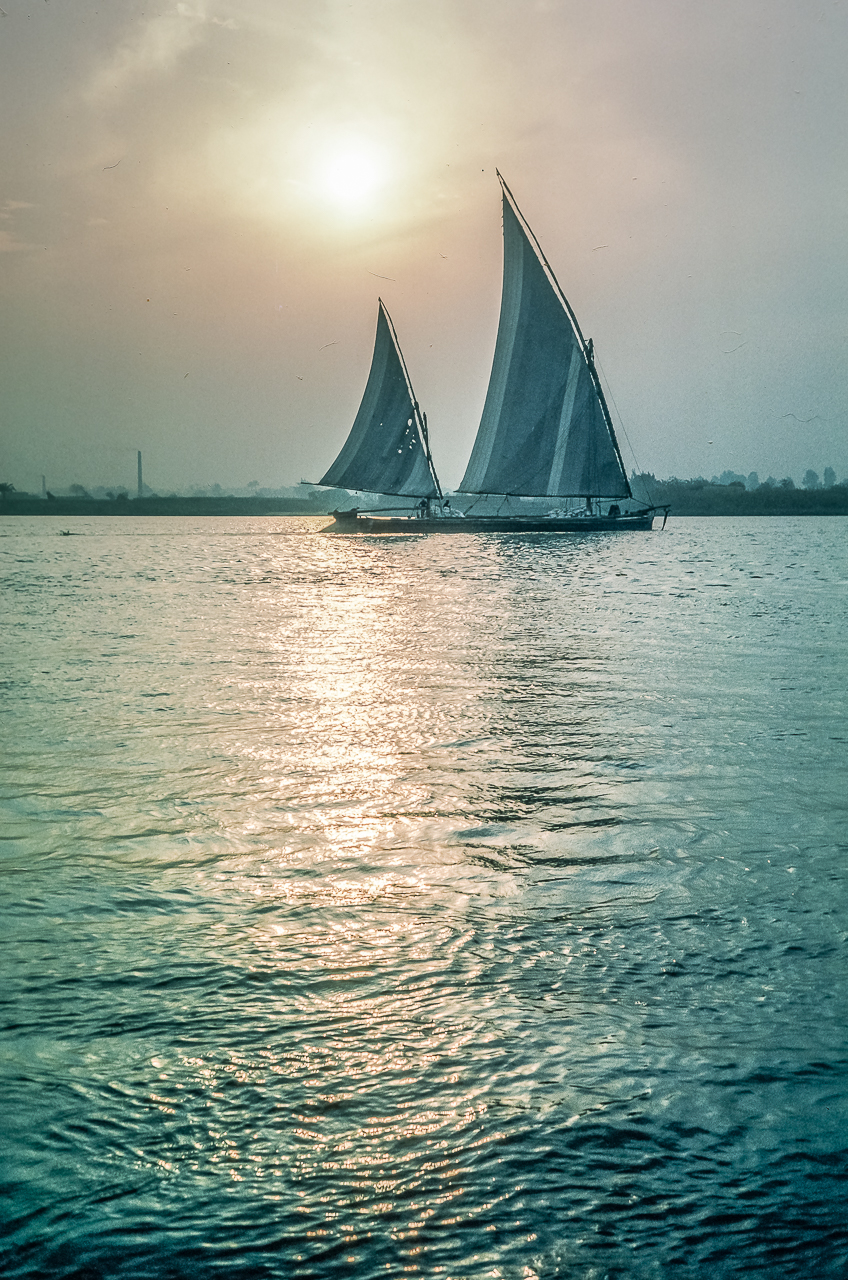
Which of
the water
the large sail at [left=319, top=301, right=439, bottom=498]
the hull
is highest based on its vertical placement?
the large sail at [left=319, top=301, right=439, bottom=498]

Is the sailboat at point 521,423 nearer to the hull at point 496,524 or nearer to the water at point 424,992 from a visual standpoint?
the hull at point 496,524

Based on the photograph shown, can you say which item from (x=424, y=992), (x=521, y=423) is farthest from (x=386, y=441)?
(x=424, y=992)

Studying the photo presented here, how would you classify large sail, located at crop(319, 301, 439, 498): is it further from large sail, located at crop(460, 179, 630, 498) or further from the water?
the water

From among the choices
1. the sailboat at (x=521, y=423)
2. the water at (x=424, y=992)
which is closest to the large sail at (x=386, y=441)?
the sailboat at (x=521, y=423)

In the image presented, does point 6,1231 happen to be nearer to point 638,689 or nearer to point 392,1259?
point 392,1259

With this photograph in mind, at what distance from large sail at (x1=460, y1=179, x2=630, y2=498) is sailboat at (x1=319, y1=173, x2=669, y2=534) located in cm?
6

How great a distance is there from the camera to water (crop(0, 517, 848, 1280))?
230 centimetres

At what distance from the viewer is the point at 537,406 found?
60906 millimetres

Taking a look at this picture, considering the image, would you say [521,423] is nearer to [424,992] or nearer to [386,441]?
[386,441]

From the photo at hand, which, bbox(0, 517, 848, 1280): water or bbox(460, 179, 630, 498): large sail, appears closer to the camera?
bbox(0, 517, 848, 1280): water

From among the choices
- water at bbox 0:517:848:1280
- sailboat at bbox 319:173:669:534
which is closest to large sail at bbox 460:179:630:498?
sailboat at bbox 319:173:669:534

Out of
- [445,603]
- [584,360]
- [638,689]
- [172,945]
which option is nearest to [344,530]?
[584,360]

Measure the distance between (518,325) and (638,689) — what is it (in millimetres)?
51366

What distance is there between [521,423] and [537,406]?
1345mm
